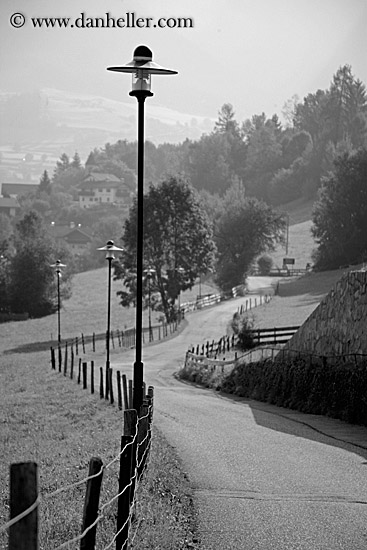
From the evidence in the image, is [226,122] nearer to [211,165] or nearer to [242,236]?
[211,165]

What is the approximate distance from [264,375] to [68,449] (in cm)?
913

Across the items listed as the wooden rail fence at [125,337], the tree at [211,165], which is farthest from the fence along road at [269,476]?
the tree at [211,165]

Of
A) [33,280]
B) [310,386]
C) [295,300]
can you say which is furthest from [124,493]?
[33,280]

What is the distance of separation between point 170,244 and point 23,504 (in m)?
61.3

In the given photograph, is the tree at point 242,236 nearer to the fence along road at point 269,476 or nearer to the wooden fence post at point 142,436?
the fence along road at point 269,476

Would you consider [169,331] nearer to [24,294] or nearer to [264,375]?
[24,294]

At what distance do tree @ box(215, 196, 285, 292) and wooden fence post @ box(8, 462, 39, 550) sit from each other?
7616cm

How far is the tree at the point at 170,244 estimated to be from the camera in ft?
204

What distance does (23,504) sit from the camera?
3674 mm

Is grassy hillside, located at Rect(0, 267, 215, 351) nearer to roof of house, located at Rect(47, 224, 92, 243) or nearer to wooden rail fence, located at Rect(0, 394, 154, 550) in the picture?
wooden rail fence, located at Rect(0, 394, 154, 550)

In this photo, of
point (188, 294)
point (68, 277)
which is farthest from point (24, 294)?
point (188, 294)

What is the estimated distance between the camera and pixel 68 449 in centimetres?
1498

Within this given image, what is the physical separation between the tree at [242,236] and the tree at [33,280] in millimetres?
14463

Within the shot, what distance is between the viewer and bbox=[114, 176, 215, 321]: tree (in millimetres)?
62094
